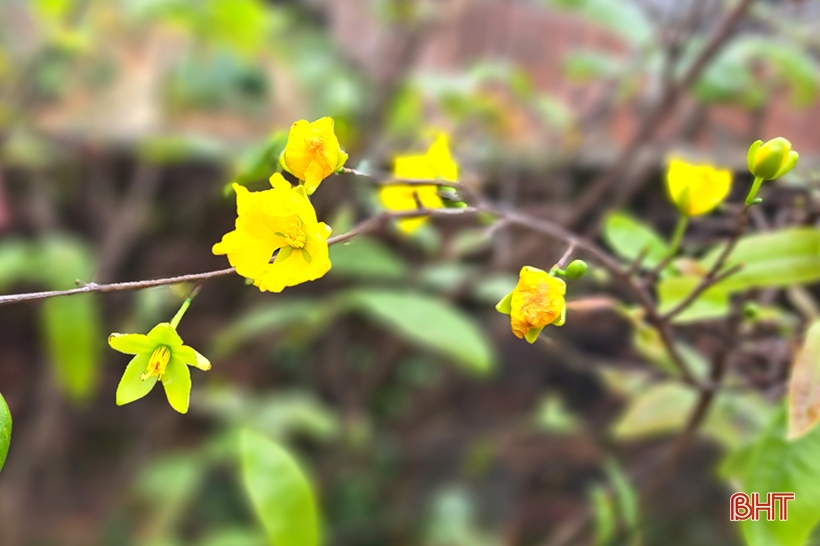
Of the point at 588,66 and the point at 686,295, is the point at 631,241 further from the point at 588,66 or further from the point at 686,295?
the point at 588,66

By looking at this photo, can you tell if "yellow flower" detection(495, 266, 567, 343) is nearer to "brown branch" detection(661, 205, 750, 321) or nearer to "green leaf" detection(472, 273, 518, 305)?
"brown branch" detection(661, 205, 750, 321)

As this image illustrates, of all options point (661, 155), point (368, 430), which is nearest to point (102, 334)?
point (368, 430)

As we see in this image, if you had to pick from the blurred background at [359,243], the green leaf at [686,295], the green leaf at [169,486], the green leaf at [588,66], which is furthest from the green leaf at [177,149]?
the green leaf at [686,295]

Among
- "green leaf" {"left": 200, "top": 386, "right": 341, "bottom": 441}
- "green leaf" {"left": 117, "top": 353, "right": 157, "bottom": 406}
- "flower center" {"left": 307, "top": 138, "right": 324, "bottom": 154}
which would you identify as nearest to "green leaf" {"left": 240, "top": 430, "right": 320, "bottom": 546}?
"green leaf" {"left": 117, "top": 353, "right": 157, "bottom": 406}

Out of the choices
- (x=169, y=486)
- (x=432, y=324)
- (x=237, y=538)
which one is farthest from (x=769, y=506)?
(x=169, y=486)

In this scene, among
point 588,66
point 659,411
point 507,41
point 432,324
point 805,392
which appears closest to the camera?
point 805,392
